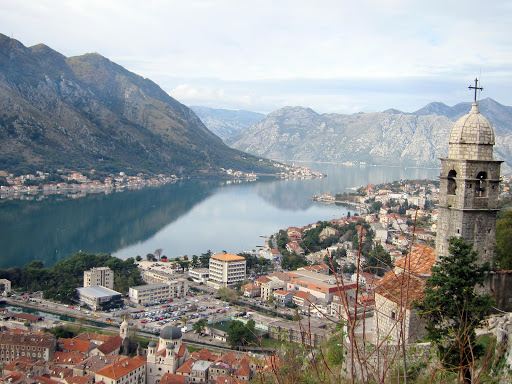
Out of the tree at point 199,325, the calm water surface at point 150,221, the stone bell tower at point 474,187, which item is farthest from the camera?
the calm water surface at point 150,221

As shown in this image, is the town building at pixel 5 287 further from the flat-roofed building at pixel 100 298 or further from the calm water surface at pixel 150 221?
the calm water surface at pixel 150 221

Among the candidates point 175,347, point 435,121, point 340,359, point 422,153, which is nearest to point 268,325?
point 175,347

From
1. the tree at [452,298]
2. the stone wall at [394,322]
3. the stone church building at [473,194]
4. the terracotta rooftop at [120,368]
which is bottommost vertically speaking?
the terracotta rooftop at [120,368]

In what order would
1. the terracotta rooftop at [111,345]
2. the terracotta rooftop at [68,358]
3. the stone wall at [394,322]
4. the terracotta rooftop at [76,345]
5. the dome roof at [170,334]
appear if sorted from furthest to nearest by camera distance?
the terracotta rooftop at [76,345], the terracotta rooftop at [111,345], the dome roof at [170,334], the terracotta rooftop at [68,358], the stone wall at [394,322]

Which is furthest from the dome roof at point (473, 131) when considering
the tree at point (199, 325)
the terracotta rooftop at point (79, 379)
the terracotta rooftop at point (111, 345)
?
the tree at point (199, 325)

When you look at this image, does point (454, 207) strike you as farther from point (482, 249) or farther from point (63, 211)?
point (63, 211)

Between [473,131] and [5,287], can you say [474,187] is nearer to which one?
[473,131]

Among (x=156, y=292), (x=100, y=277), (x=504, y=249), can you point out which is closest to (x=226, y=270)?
(x=156, y=292)
